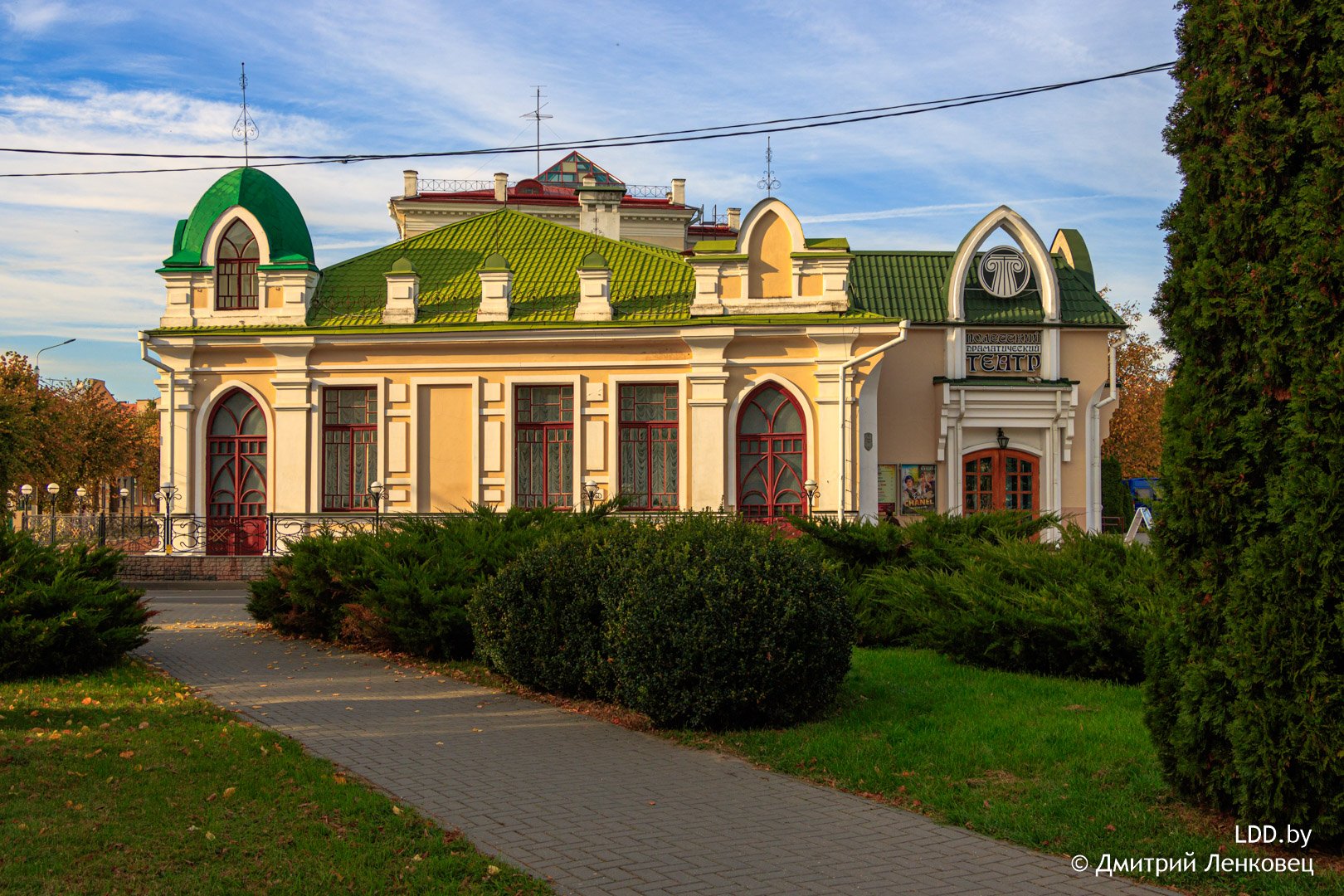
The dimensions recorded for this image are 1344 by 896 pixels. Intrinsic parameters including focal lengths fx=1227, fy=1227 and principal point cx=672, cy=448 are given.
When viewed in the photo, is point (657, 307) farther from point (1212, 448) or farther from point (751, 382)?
point (1212, 448)

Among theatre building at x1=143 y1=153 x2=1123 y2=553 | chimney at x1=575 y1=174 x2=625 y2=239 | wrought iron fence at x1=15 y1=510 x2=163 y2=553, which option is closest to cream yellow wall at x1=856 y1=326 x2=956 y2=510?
theatre building at x1=143 y1=153 x2=1123 y2=553

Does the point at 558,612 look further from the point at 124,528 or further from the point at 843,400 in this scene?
the point at 124,528

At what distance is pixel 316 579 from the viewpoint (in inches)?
567

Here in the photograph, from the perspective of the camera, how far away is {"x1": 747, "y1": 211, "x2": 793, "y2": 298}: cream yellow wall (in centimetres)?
2534

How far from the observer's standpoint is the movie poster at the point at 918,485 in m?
27.0

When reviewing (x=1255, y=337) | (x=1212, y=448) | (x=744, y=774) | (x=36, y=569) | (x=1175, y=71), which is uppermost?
(x=1175, y=71)

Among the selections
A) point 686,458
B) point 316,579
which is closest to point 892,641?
point 316,579

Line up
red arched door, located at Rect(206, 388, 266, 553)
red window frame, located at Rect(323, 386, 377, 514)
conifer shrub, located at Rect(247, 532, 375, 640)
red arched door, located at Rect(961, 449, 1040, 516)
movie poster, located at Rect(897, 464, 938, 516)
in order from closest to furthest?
conifer shrub, located at Rect(247, 532, 375, 640)
red window frame, located at Rect(323, 386, 377, 514)
red arched door, located at Rect(206, 388, 266, 553)
movie poster, located at Rect(897, 464, 938, 516)
red arched door, located at Rect(961, 449, 1040, 516)

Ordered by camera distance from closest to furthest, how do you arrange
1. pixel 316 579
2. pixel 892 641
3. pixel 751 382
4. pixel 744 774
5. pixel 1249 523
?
pixel 1249 523 → pixel 744 774 → pixel 892 641 → pixel 316 579 → pixel 751 382

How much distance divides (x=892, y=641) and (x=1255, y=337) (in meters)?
7.17

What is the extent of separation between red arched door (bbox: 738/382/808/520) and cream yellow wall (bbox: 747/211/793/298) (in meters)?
2.00

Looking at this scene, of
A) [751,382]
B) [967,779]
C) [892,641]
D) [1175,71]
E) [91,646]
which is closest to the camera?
[1175,71]

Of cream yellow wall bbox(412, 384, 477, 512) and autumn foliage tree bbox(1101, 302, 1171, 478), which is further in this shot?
autumn foliage tree bbox(1101, 302, 1171, 478)

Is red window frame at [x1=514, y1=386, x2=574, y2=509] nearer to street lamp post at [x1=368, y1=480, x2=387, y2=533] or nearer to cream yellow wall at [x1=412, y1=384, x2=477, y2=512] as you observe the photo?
cream yellow wall at [x1=412, y1=384, x2=477, y2=512]
